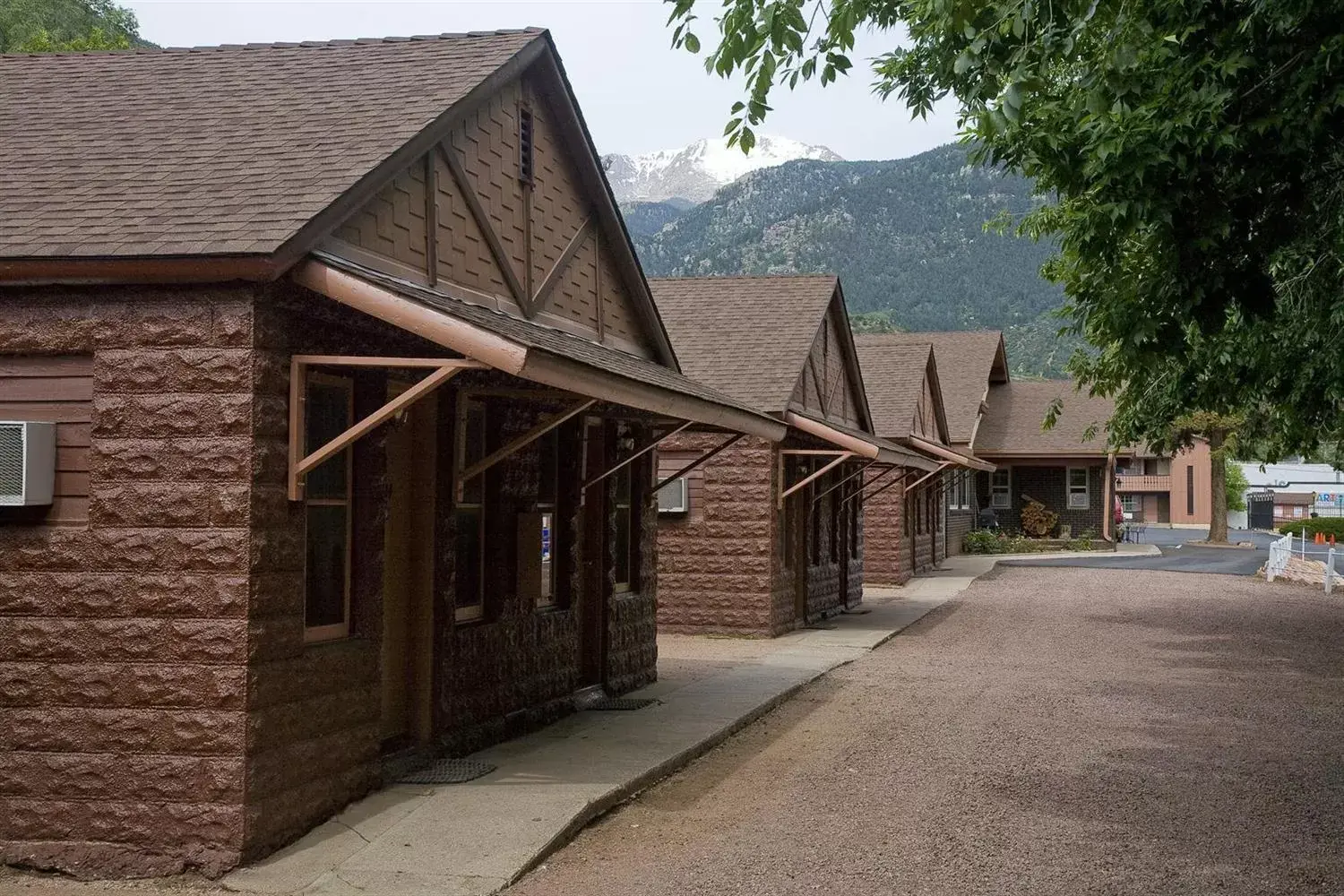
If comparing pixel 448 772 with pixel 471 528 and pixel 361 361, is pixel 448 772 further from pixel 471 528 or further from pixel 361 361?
pixel 361 361

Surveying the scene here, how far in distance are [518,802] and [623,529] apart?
6255 mm

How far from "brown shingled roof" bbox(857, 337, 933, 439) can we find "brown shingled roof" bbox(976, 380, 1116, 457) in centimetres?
1356

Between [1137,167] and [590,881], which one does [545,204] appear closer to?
[1137,167]

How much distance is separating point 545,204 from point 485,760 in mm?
4655

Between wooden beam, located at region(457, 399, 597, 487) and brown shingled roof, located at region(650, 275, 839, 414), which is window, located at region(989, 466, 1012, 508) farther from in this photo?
wooden beam, located at region(457, 399, 597, 487)

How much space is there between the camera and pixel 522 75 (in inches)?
453

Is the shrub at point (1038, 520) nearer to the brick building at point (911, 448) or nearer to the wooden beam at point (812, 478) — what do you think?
the brick building at point (911, 448)

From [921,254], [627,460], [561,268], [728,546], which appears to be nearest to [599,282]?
[561,268]

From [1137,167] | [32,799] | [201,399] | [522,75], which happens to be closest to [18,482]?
[201,399]

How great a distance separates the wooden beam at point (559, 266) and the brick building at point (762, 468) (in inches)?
237

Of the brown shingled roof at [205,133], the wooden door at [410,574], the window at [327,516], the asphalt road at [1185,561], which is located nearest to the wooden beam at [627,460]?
the wooden door at [410,574]

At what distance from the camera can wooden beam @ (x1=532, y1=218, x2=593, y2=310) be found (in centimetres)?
1175

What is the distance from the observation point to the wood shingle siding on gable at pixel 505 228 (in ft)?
30.4

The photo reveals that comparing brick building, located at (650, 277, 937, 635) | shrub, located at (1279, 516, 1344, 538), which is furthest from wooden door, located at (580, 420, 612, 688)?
shrub, located at (1279, 516, 1344, 538)
